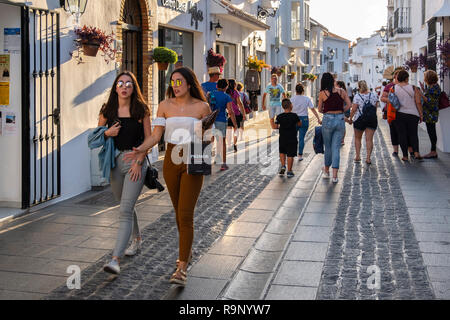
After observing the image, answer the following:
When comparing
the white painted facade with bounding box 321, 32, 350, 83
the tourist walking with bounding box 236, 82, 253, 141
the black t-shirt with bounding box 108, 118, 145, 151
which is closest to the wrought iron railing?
the tourist walking with bounding box 236, 82, 253, 141

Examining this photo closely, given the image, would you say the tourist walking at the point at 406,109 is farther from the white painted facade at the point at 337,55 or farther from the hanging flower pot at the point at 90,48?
the white painted facade at the point at 337,55

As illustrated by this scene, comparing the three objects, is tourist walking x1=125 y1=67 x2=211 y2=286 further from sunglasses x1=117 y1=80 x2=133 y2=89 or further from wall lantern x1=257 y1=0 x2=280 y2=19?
wall lantern x1=257 y1=0 x2=280 y2=19

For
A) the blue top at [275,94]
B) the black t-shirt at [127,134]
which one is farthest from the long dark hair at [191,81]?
the blue top at [275,94]

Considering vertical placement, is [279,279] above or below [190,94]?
below

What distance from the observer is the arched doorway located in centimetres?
1300

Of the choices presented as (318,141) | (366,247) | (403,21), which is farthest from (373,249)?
(403,21)

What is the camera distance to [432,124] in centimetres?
1486

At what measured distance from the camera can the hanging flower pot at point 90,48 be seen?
10.1m

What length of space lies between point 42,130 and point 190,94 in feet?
12.3

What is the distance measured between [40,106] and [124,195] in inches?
129

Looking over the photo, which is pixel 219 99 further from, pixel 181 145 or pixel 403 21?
pixel 403 21

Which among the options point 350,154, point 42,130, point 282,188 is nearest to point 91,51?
point 42,130
